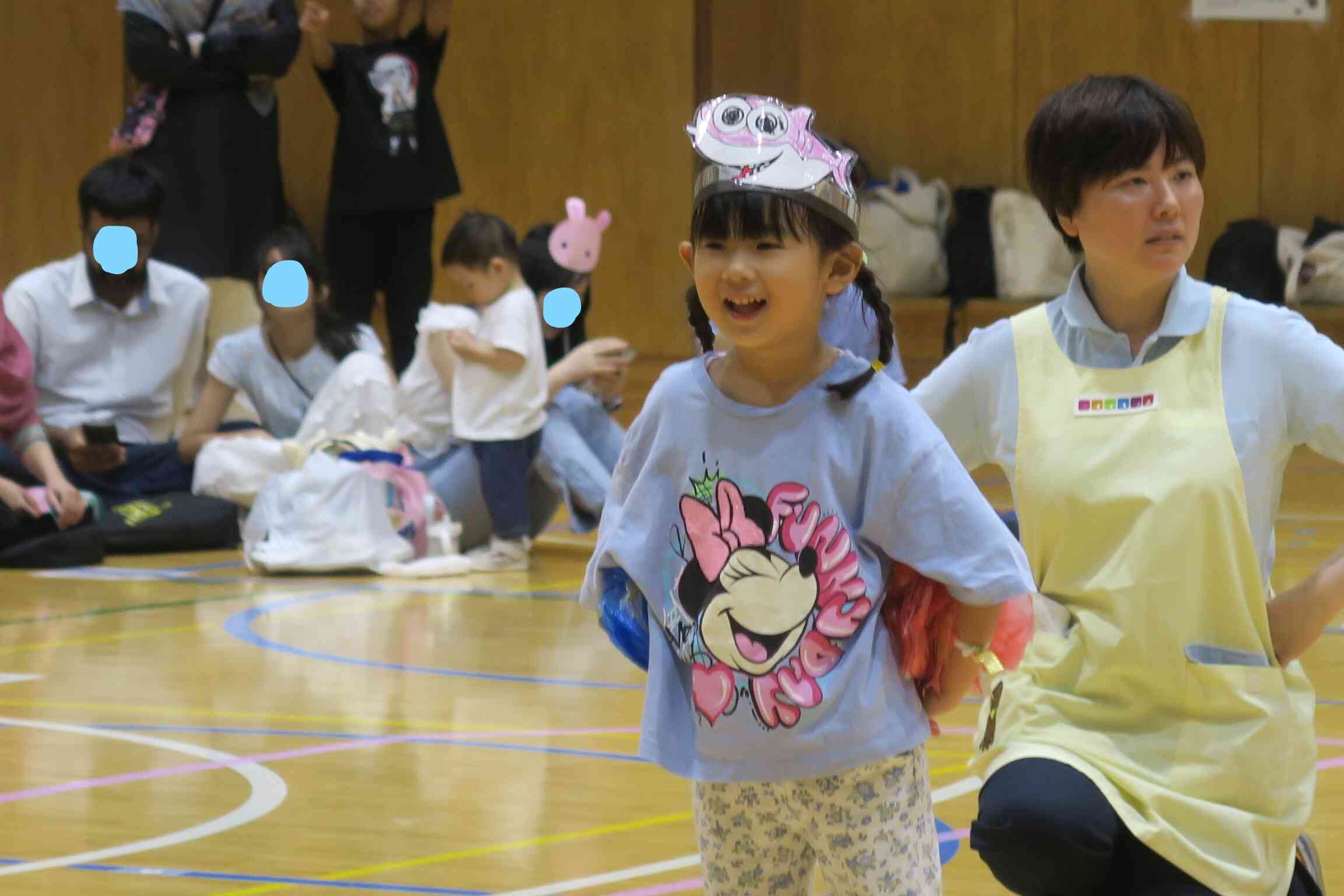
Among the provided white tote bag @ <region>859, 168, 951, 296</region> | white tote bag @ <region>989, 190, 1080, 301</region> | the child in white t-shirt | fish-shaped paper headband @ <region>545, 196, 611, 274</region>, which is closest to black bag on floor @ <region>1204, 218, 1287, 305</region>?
white tote bag @ <region>989, 190, 1080, 301</region>

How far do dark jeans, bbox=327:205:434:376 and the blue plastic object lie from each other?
5264mm

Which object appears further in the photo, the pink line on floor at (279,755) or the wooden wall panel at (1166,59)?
the wooden wall panel at (1166,59)

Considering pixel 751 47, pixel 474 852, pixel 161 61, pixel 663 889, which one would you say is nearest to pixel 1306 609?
pixel 663 889

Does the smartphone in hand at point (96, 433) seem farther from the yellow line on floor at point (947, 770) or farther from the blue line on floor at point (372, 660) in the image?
the yellow line on floor at point (947, 770)

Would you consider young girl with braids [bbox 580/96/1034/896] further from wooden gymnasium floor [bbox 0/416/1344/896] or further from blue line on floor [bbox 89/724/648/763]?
blue line on floor [bbox 89/724/648/763]

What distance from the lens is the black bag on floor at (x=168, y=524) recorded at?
19.2ft

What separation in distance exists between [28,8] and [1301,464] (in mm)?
5942

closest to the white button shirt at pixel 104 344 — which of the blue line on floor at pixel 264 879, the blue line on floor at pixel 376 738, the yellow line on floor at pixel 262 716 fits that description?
the yellow line on floor at pixel 262 716

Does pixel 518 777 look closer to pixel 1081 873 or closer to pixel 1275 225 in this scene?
pixel 1081 873

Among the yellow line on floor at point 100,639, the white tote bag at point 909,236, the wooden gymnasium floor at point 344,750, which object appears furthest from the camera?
the white tote bag at point 909,236

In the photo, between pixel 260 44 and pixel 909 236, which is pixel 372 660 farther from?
pixel 909 236

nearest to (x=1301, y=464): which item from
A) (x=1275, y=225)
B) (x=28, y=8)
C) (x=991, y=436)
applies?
(x=1275, y=225)

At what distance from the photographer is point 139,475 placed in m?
6.05

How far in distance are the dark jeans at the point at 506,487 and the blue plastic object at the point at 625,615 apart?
12.6 ft
